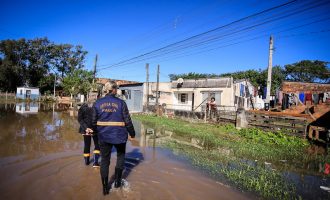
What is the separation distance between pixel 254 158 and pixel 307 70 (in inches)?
1882

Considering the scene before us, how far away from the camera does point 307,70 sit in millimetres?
45500

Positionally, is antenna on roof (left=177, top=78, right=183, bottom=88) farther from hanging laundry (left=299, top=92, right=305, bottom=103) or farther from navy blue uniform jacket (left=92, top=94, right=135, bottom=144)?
navy blue uniform jacket (left=92, top=94, right=135, bottom=144)

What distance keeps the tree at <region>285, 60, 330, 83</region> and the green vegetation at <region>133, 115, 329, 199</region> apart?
42.9m

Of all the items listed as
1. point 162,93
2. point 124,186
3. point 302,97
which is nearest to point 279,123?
point 302,97

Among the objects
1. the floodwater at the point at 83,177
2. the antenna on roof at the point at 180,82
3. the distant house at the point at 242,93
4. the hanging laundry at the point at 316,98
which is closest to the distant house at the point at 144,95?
→ the antenna on roof at the point at 180,82

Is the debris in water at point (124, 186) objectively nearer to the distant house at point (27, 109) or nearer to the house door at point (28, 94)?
the distant house at point (27, 109)

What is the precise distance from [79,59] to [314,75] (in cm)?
5364

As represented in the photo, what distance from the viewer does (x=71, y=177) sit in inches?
167

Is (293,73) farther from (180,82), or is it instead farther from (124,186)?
(124,186)

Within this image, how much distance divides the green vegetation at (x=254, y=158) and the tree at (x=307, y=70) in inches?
1687

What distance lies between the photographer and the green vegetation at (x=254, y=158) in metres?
4.38

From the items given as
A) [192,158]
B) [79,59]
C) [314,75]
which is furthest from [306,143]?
[79,59]

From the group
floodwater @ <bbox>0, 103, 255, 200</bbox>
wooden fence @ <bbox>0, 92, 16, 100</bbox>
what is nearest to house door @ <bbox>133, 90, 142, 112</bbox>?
floodwater @ <bbox>0, 103, 255, 200</bbox>

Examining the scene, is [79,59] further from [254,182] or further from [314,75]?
[254,182]
